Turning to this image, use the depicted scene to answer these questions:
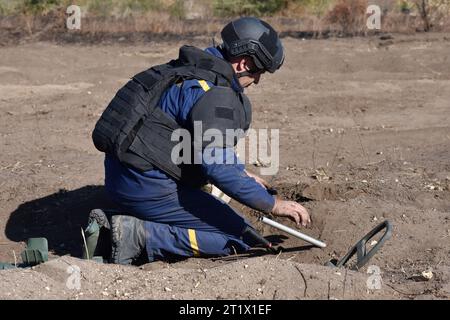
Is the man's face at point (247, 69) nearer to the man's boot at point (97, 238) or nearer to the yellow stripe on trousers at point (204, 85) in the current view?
the yellow stripe on trousers at point (204, 85)

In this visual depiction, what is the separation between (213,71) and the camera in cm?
529

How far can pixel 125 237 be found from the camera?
5594 mm

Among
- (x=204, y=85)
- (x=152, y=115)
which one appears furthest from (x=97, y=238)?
(x=204, y=85)

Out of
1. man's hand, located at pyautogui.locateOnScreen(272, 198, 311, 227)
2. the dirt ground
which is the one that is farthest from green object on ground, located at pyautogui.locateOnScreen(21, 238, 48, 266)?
man's hand, located at pyautogui.locateOnScreen(272, 198, 311, 227)

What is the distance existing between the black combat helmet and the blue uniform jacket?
16 cm

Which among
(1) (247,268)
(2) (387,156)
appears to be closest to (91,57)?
(2) (387,156)

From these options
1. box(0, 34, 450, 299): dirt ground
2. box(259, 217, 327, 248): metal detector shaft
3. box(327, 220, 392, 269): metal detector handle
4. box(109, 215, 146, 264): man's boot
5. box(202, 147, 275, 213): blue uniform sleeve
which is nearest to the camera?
box(0, 34, 450, 299): dirt ground

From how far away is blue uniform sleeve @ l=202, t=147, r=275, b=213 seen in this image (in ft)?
16.9

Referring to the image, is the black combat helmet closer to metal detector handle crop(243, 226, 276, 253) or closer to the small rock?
metal detector handle crop(243, 226, 276, 253)

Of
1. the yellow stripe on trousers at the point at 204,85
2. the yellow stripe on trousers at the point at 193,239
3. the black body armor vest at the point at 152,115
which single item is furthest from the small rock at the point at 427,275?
the yellow stripe on trousers at the point at 204,85

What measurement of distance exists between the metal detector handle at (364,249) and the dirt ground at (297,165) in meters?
0.09

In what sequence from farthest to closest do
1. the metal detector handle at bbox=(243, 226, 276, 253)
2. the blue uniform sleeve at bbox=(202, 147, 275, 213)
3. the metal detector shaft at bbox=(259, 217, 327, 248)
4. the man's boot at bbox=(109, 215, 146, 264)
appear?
the metal detector handle at bbox=(243, 226, 276, 253)
the man's boot at bbox=(109, 215, 146, 264)
the metal detector shaft at bbox=(259, 217, 327, 248)
the blue uniform sleeve at bbox=(202, 147, 275, 213)

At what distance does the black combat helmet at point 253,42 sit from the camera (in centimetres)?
530

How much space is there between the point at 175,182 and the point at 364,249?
1.28 meters
